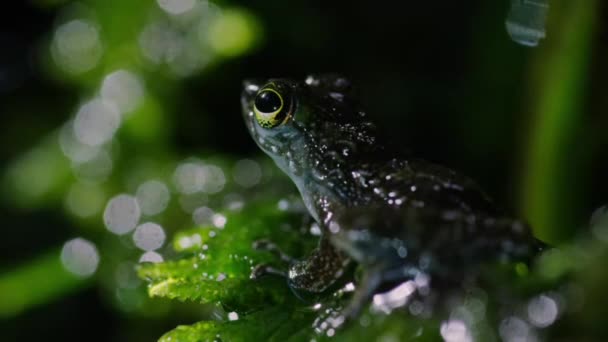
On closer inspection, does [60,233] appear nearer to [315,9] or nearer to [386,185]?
[315,9]

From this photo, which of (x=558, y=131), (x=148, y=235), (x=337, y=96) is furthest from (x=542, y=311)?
(x=148, y=235)

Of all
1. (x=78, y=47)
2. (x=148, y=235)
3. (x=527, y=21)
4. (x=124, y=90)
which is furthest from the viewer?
(x=78, y=47)

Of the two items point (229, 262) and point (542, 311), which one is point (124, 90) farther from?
point (542, 311)

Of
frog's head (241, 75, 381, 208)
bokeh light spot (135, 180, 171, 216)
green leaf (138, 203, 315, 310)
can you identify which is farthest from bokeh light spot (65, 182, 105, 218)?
frog's head (241, 75, 381, 208)

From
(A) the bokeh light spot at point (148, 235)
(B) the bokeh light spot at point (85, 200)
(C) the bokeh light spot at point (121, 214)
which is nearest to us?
(A) the bokeh light spot at point (148, 235)

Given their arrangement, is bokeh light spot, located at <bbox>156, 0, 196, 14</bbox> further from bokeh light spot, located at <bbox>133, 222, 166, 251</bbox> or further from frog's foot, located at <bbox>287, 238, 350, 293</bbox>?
frog's foot, located at <bbox>287, 238, 350, 293</bbox>

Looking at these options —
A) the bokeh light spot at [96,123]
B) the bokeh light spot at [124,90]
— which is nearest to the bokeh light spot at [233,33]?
the bokeh light spot at [124,90]

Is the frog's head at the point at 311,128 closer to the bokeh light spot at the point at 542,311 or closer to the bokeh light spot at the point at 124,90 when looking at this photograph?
the bokeh light spot at the point at 542,311
